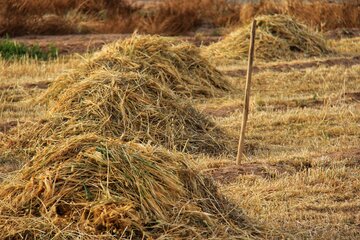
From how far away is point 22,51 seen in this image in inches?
587

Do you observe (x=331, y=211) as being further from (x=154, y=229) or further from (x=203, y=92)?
(x=203, y=92)

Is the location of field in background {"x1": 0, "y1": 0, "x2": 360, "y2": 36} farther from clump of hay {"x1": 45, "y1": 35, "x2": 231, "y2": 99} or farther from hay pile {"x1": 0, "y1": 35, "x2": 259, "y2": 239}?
hay pile {"x1": 0, "y1": 35, "x2": 259, "y2": 239}

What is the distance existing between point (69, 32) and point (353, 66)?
22.3ft

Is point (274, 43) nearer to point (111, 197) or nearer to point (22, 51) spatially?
point (22, 51)

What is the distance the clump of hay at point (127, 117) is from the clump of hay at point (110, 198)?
2.49 meters

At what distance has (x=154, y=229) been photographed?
16.7 ft

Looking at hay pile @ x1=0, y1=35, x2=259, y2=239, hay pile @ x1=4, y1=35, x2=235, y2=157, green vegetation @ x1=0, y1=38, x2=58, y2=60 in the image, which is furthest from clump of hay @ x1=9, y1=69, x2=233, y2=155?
green vegetation @ x1=0, y1=38, x2=58, y2=60

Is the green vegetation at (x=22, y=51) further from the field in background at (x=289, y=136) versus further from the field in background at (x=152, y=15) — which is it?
the field in background at (x=152, y=15)

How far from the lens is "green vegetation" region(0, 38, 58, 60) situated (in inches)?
570

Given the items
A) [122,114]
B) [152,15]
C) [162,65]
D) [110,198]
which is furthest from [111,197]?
[152,15]

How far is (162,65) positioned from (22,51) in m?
4.95

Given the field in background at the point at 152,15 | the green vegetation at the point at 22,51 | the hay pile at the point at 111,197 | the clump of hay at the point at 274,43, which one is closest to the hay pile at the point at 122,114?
the hay pile at the point at 111,197

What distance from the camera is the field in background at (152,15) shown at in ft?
59.9

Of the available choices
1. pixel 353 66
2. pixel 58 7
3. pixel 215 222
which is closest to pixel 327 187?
pixel 215 222
